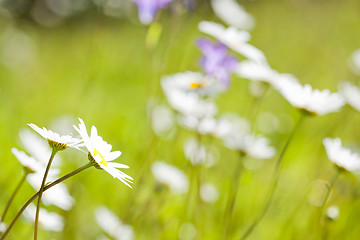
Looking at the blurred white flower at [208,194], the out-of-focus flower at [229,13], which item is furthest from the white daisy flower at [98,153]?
the out-of-focus flower at [229,13]

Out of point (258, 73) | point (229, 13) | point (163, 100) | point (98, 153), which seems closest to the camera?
point (98, 153)

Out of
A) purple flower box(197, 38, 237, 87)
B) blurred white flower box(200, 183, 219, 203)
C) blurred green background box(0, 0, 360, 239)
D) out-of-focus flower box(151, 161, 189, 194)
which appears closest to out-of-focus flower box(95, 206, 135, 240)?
blurred green background box(0, 0, 360, 239)

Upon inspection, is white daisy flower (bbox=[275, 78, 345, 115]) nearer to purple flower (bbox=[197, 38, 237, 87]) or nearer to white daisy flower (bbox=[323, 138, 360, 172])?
white daisy flower (bbox=[323, 138, 360, 172])

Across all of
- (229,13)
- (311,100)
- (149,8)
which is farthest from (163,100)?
(311,100)

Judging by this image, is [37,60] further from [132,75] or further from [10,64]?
[132,75]

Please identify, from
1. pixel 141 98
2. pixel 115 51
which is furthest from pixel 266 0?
pixel 141 98

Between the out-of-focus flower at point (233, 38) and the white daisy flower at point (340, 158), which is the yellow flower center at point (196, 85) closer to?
the out-of-focus flower at point (233, 38)

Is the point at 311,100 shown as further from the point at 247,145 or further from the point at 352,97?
the point at 352,97
